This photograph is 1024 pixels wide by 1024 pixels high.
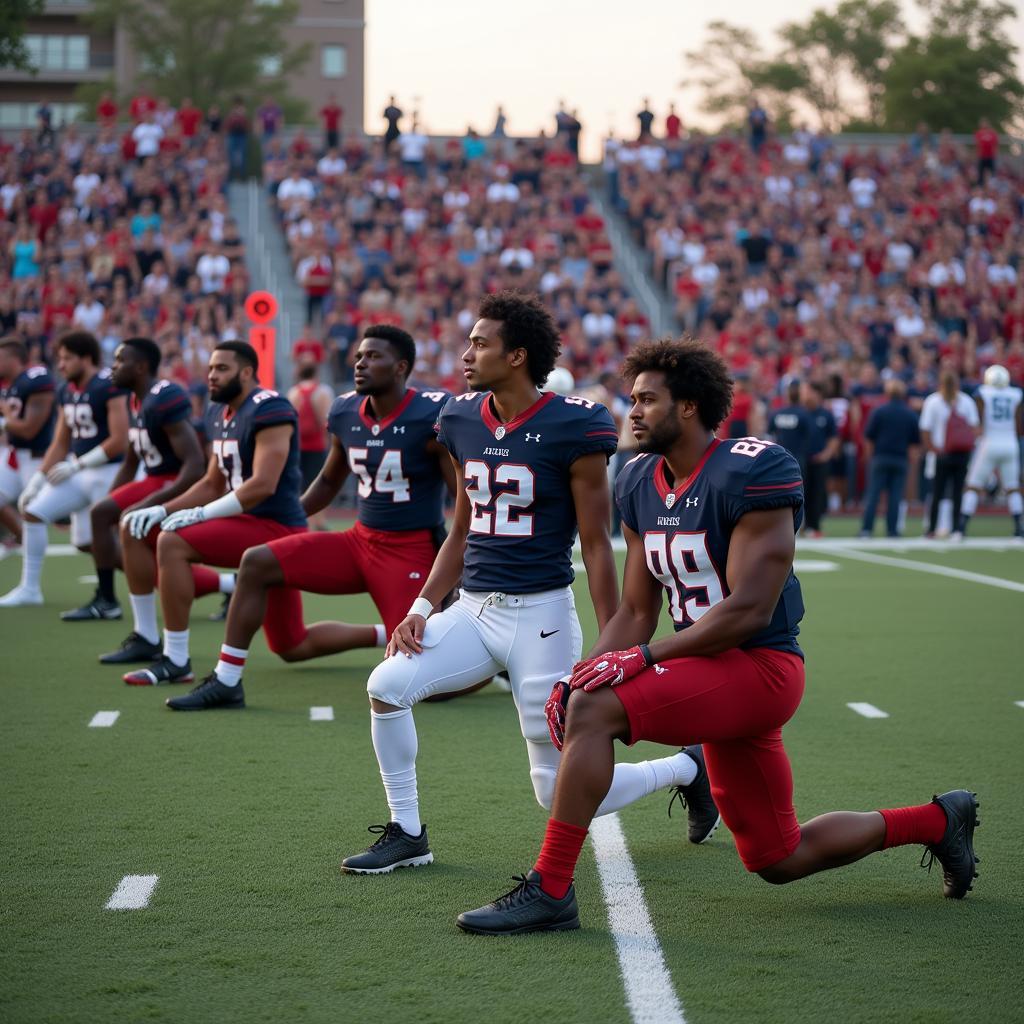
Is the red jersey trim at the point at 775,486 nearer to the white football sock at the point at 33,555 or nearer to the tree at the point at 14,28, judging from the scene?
the white football sock at the point at 33,555

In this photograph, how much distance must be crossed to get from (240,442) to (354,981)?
4.55m

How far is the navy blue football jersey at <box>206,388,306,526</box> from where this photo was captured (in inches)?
307

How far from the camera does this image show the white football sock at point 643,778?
4.62 m

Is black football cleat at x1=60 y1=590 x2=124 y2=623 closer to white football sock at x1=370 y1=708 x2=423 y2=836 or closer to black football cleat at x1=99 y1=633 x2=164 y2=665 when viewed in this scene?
black football cleat at x1=99 y1=633 x2=164 y2=665

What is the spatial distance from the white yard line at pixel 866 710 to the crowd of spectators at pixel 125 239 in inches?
535

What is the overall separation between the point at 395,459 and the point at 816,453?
1171 centimetres

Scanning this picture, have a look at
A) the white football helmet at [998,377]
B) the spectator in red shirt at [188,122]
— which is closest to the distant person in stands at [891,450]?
the white football helmet at [998,377]

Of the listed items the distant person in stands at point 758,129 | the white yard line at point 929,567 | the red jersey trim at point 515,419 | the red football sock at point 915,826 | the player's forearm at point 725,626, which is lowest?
the white yard line at point 929,567

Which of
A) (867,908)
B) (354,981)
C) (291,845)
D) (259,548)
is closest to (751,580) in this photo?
(867,908)

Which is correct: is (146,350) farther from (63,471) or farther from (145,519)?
(145,519)

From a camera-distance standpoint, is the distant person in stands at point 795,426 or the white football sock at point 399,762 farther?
the distant person in stands at point 795,426

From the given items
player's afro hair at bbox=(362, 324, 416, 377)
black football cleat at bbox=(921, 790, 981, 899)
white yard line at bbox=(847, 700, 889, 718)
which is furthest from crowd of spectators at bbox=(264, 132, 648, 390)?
black football cleat at bbox=(921, 790, 981, 899)

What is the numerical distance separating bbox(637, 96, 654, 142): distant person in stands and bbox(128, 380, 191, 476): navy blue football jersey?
20876 mm

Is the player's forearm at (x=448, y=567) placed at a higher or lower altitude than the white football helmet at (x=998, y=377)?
lower
